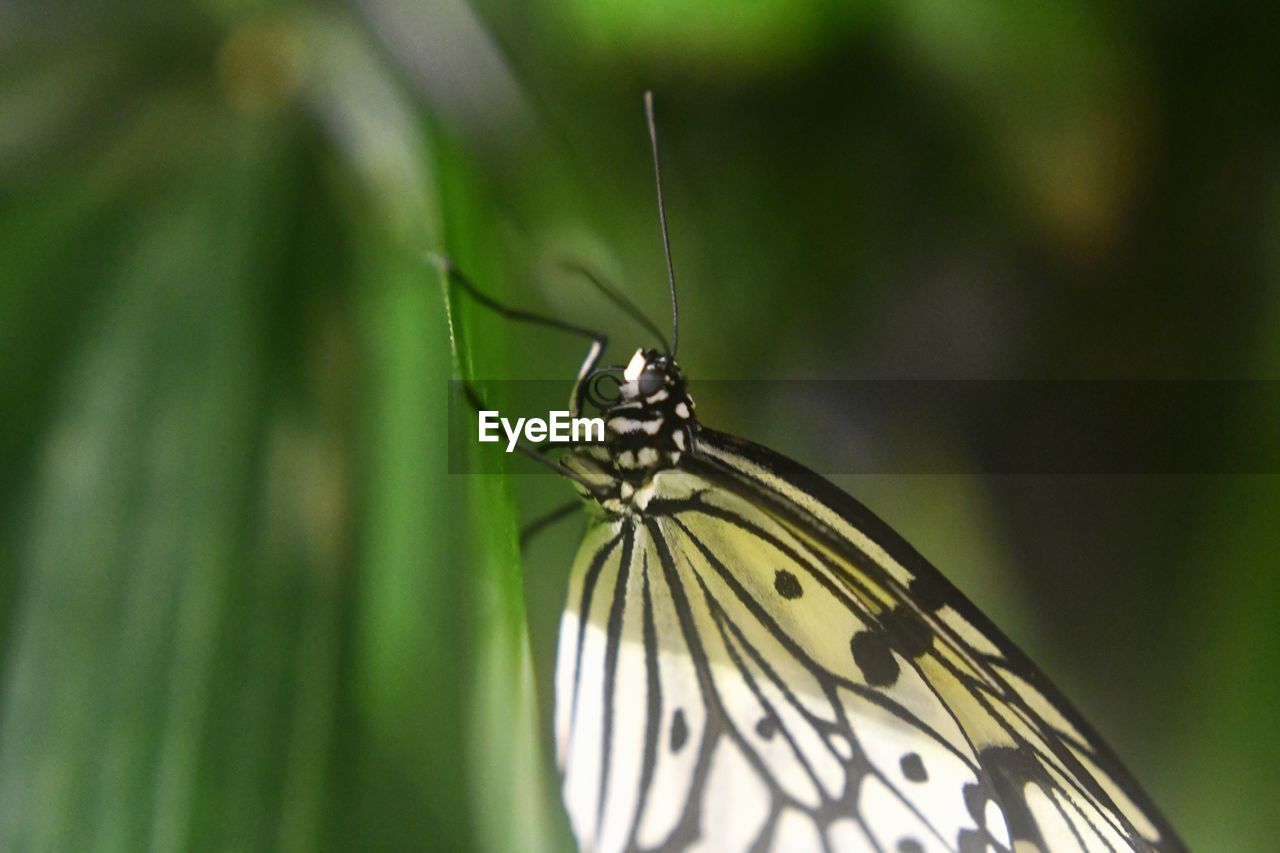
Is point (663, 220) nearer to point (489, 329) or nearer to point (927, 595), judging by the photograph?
point (489, 329)

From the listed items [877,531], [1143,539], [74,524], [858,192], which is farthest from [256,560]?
[1143,539]

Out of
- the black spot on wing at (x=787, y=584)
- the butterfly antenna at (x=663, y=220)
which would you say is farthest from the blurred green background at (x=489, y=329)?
the black spot on wing at (x=787, y=584)

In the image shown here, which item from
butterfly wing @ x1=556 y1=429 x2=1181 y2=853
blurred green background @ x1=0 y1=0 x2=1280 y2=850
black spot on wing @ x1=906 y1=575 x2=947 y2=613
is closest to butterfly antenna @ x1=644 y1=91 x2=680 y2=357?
blurred green background @ x1=0 y1=0 x2=1280 y2=850

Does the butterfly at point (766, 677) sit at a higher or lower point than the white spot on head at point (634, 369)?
lower

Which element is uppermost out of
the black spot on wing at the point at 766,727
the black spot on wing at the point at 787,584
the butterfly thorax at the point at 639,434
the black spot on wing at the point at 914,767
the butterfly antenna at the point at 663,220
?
the butterfly antenna at the point at 663,220

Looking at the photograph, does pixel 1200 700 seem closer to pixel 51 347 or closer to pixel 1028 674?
pixel 1028 674

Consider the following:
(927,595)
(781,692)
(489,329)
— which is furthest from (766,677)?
(489,329)

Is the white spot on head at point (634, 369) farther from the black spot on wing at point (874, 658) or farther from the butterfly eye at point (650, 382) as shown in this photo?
the black spot on wing at point (874, 658)
